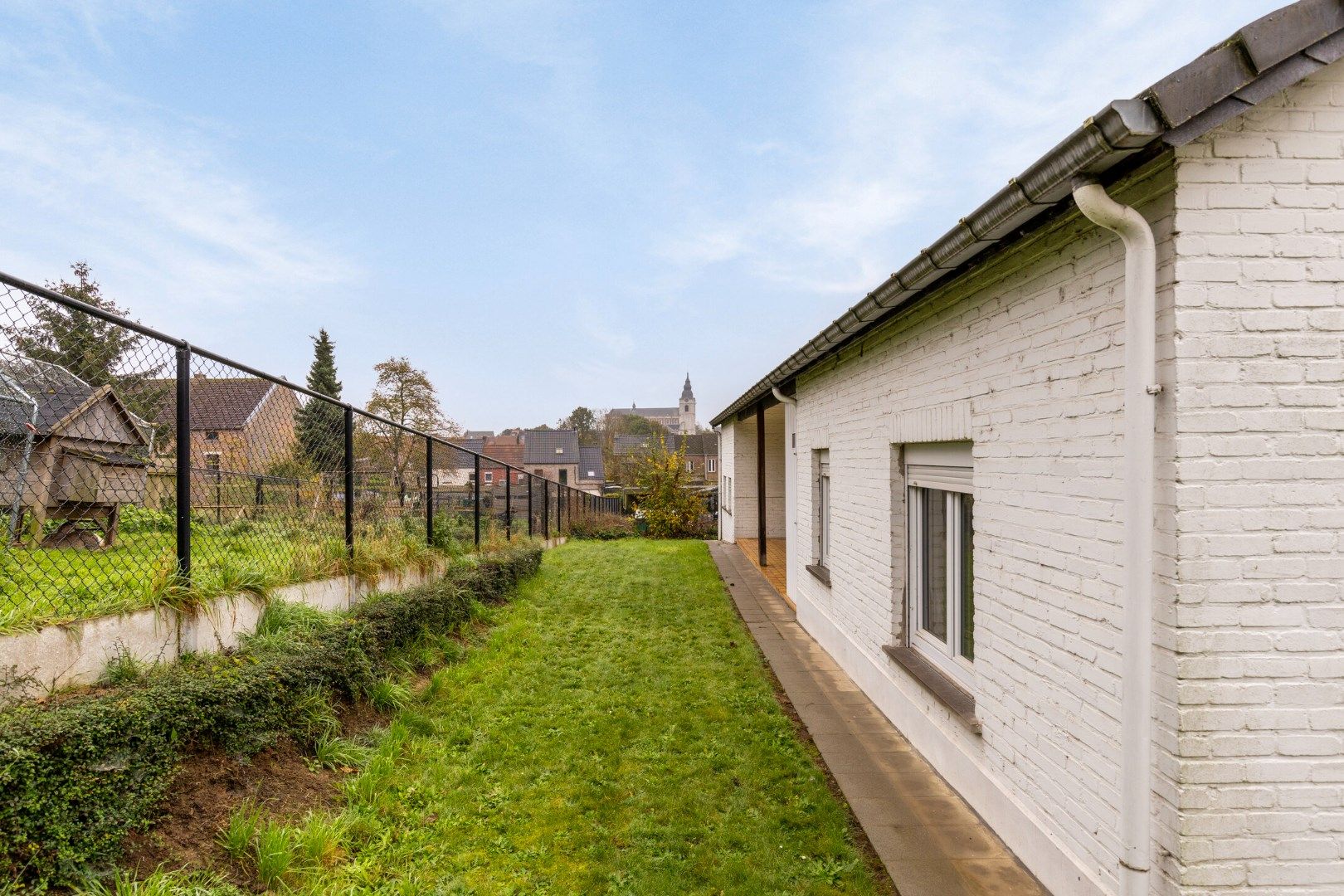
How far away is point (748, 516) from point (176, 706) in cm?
1379

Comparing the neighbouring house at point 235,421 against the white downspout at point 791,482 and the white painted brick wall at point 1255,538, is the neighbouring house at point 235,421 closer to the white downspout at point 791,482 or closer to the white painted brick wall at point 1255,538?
the white painted brick wall at point 1255,538

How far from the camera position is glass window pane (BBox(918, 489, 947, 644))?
13.6 feet

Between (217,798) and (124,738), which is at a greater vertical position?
(124,738)

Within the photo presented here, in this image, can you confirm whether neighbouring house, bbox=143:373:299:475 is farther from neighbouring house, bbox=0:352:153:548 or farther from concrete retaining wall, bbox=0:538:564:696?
concrete retaining wall, bbox=0:538:564:696

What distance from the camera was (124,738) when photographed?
2.50m

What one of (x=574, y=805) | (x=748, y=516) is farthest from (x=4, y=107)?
(x=748, y=516)

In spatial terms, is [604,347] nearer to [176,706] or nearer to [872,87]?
[872,87]

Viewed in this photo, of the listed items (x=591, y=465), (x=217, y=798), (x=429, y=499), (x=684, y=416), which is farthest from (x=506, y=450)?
(x=684, y=416)

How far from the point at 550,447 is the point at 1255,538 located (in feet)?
169

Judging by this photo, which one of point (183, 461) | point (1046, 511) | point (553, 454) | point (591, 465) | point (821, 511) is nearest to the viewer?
point (1046, 511)

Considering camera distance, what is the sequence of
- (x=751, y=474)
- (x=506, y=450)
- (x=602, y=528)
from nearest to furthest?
(x=751, y=474)
(x=602, y=528)
(x=506, y=450)

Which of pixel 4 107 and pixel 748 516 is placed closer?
pixel 4 107

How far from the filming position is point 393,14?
822cm

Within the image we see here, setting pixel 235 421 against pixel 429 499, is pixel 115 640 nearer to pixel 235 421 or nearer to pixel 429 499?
pixel 235 421
